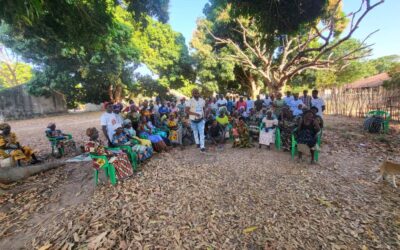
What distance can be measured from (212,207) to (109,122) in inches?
129

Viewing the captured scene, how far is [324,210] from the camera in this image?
3117 millimetres

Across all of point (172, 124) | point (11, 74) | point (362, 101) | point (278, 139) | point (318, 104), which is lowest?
point (278, 139)

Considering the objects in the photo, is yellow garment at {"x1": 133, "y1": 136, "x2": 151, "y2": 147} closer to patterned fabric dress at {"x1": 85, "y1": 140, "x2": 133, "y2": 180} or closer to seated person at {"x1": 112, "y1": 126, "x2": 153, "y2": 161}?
seated person at {"x1": 112, "y1": 126, "x2": 153, "y2": 161}

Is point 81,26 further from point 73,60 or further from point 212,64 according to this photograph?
point 73,60

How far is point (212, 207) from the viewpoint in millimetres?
3254

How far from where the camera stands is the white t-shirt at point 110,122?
500 cm

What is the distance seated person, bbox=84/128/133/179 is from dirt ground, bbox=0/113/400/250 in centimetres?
25

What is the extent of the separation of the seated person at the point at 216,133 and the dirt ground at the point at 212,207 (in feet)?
5.86

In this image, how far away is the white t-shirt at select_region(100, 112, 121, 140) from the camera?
5.00 metres

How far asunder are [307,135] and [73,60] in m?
21.4

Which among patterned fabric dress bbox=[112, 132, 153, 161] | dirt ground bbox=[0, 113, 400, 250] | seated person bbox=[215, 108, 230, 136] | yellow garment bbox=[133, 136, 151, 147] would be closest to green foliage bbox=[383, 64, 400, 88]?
dirt ground bbox=[0, 113, 400, 250]

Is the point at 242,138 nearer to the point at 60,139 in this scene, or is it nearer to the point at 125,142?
the point at 125,142

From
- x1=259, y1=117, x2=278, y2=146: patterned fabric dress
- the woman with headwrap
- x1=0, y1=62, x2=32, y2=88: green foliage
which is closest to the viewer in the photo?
the woman with headwrap

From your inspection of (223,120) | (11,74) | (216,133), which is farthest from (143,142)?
(11,74)
